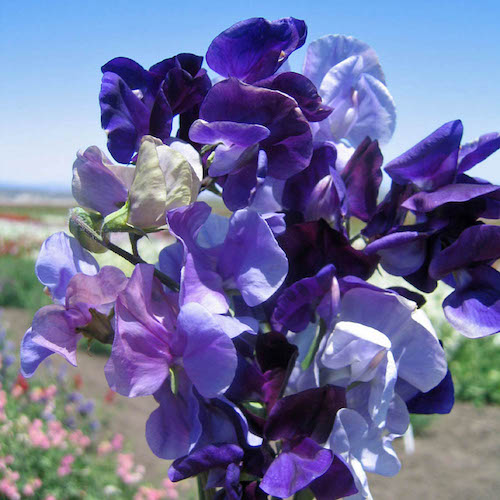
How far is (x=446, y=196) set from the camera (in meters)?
0.59

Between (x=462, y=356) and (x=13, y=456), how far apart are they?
4098mm

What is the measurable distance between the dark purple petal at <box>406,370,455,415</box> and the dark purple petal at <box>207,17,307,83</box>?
1.41ft

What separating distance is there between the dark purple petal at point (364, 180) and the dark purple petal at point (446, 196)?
0.18ft

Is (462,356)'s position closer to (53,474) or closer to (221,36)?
(53,474)

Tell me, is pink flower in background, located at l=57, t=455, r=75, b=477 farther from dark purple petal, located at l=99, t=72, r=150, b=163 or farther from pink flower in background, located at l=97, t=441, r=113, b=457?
dark purple petal, located at l=99, t=72, r=150, b=163

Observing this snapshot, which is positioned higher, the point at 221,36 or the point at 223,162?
the point at 221,36

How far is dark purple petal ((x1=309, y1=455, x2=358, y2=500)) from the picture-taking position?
0.55 meters

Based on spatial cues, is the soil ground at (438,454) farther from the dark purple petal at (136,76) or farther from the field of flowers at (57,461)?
the dark purple petal at (136,76)

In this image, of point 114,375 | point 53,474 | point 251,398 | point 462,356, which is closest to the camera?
point 114,375

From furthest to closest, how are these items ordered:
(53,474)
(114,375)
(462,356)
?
1. (462,356)
2. (53,474)
3. (114,375)

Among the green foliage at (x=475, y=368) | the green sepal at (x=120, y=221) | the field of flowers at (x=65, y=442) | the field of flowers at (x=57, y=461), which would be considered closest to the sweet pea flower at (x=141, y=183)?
the green sepal at (x=120, y=221)

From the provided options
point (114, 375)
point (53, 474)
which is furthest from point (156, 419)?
point (53, 474)

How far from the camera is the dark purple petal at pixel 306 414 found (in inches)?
23.3

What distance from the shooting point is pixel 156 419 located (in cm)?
59
